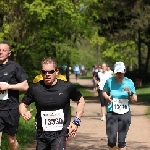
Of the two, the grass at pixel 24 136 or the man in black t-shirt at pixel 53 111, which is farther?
the grass at pixel 24 136

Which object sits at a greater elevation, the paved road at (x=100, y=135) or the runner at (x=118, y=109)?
the runner at (x=118, y=109)

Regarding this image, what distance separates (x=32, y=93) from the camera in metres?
5.80

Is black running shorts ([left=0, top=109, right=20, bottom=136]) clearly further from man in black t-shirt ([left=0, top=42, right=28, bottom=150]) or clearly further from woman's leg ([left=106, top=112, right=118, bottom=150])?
woman's leg ([left=106, top=112, right=118, bottom=150])

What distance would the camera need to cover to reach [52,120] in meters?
5.72

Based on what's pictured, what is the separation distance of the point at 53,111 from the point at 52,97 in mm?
182

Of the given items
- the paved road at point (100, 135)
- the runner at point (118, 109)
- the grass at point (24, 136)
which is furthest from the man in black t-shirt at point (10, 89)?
the paved road at point (100, 135)

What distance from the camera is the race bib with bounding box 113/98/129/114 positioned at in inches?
309

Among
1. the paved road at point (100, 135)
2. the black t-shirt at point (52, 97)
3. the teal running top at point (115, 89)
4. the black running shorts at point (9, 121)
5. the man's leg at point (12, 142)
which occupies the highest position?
the black t-shirt at point (52, 97)

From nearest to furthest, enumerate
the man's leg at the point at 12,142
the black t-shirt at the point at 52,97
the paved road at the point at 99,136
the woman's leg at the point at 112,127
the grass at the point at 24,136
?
the black t-shirt at the point at 52,97, the man's leg at the point at 12,142, the woman's leg at the point at 112,127, the grass at the point at 24,136, the paved road at the point at 99,136

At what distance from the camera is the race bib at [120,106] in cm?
785

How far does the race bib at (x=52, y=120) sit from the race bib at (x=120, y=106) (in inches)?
84.8

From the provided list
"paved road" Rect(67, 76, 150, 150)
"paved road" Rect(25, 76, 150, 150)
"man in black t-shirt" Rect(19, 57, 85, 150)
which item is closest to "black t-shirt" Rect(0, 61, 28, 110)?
"man in black t-shirt" Rect(19, 57, 85, 150)

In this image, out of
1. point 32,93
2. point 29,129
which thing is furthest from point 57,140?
point 29,129

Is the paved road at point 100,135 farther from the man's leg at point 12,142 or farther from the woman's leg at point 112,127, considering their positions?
the man's leg at point 12,142
